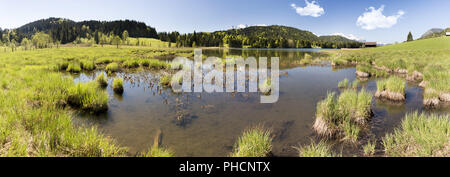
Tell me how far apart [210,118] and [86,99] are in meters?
6.13

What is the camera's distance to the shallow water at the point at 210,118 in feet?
21.2

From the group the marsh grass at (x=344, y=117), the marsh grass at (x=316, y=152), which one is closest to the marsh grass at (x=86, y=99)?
the marsh grass at (x=316, y=152)

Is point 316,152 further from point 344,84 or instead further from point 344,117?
point 344,84

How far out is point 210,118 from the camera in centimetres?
875

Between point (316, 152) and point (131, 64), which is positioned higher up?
point (131, 64)

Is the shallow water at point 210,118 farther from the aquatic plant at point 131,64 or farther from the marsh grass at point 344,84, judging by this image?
the aquatic plant at point 131,64

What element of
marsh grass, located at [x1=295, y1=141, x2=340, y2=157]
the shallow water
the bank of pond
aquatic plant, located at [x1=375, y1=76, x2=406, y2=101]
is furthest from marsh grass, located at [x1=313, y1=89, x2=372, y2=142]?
aquatic plant, located at [x1=375, y1=76, x2=406, y2=101]

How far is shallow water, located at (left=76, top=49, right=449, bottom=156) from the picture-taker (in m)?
6.47

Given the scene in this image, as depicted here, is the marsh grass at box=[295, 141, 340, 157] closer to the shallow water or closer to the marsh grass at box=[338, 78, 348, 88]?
the shallow water

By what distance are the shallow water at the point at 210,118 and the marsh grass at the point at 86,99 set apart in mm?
535

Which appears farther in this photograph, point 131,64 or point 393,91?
point 131,64

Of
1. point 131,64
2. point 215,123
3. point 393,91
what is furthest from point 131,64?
point 393,91
